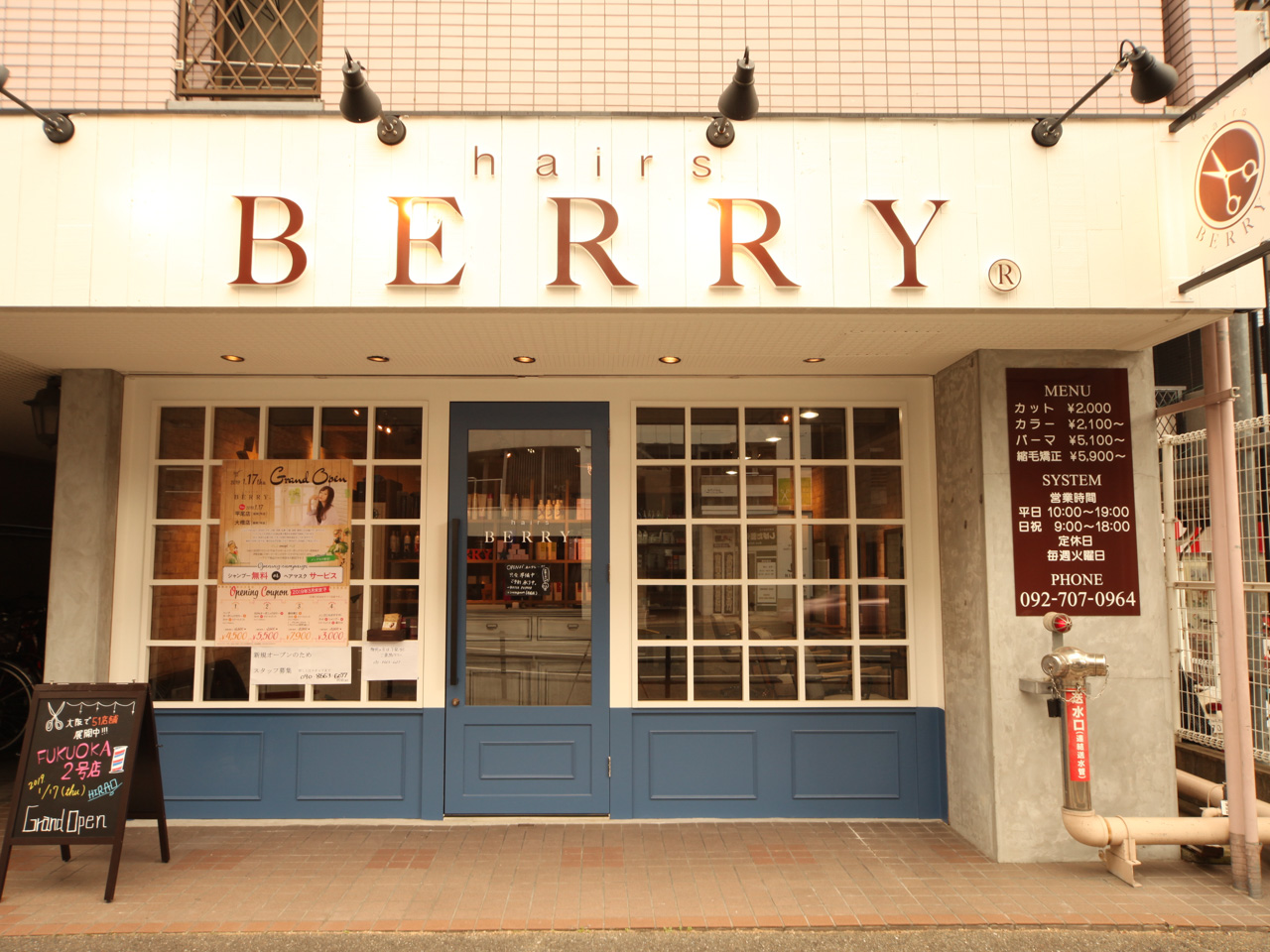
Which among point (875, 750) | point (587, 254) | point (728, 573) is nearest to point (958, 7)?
point (587, 254)

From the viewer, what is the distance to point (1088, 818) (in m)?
4.26

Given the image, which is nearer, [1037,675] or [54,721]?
[54,721]

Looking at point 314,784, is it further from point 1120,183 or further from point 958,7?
point 958,7

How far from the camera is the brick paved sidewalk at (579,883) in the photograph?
3.89 metres

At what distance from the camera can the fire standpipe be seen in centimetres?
424

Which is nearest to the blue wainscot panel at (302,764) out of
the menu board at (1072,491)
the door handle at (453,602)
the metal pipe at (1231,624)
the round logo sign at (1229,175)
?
the door handle at (453,602)

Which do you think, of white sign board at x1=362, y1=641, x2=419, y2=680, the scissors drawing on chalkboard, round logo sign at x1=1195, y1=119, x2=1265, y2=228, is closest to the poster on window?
white sign board at x1=362, y1=641, x2=419, y2=680

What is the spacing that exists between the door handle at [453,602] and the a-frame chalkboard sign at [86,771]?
5.60 feet

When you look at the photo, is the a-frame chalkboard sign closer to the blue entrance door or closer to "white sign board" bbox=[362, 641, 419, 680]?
"white sign board" bbox=[362, 641, 419, 680]

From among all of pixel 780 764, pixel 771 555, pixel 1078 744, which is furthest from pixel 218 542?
pixel 1078 744

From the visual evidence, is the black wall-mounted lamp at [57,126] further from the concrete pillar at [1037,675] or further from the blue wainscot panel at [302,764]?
the concrete pillar at [1037,675]

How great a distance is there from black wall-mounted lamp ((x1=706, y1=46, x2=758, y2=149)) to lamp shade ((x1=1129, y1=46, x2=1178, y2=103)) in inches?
67.5

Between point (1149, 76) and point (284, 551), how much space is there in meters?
5.56

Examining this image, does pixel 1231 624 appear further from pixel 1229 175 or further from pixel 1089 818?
pixel 1229 175
